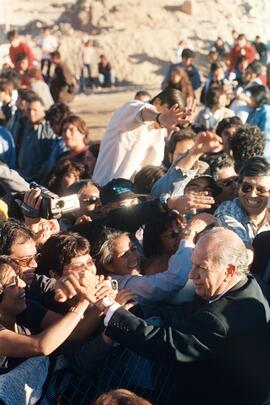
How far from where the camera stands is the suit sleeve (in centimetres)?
296

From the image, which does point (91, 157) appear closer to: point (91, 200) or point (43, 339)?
point (91, 200)

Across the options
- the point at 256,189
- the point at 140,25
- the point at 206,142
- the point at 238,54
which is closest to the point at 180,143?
the point at 206,142

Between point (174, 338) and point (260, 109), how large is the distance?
508cm

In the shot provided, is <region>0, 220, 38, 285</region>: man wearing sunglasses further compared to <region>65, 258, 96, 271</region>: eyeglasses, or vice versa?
<region>0, 220, 38, 285</region>: man wearing sunglasses

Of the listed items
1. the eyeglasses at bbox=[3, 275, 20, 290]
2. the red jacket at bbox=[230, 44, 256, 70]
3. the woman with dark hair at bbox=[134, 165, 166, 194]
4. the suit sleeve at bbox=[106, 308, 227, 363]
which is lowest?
the red jacket at bbox=[230, 44, 256, 70]

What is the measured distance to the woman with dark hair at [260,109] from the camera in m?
7.39

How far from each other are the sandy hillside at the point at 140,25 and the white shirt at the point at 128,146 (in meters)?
16.9

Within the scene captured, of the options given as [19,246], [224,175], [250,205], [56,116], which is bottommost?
[56,116]

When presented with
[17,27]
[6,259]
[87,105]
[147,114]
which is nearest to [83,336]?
[6,259]

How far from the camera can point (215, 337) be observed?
2955 mm

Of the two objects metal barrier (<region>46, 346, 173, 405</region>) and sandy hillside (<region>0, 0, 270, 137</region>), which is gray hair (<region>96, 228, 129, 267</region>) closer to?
metal barrier (<region>46, 346, 173, 405</region>)

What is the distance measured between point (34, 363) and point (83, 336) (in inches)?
10.3

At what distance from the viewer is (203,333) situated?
297cm

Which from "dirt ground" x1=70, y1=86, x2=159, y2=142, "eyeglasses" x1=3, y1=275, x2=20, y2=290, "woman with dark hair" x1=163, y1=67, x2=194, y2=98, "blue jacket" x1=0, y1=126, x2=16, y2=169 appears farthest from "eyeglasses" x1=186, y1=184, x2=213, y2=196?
"dirt ground" x1=70, y1=86, x2=159, y2=142
